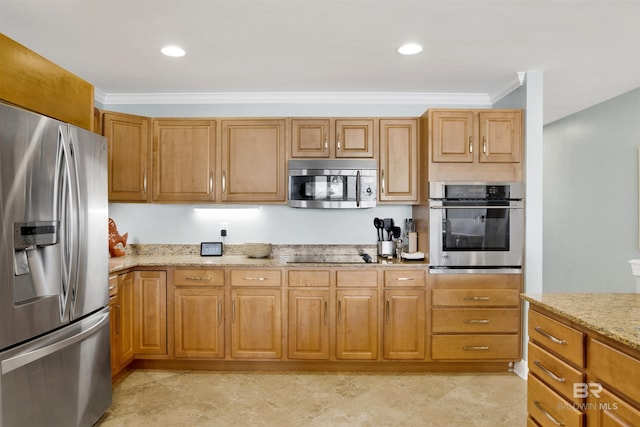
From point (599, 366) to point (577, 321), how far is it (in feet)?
0.57

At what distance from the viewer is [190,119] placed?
3799 millimetres

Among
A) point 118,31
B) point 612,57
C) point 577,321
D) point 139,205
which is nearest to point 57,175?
point 118,31

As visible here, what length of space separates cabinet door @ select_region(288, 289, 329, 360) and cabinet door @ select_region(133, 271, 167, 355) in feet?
3.50

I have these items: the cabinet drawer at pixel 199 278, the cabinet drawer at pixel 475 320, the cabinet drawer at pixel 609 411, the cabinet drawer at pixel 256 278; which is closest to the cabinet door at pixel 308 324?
the cabinet drawer at pixel 256 278

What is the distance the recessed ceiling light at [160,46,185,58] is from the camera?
9.52 feet

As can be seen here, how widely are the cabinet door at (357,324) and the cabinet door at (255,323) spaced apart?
1.66 ft

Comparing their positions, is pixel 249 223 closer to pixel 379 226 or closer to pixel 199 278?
pixel 199 278

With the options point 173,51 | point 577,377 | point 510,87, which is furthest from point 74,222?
point 510,87

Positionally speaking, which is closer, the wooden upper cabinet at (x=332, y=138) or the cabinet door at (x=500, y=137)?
the cabinet door at (x=500, y=137)

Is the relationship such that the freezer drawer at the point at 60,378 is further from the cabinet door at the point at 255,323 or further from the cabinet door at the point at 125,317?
the cabinet door at the point at 255,323

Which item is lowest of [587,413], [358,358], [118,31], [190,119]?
[358,358]

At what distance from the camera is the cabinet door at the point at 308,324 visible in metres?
3.43

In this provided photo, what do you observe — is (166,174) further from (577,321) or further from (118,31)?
(577,321)

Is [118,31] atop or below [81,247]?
atop
